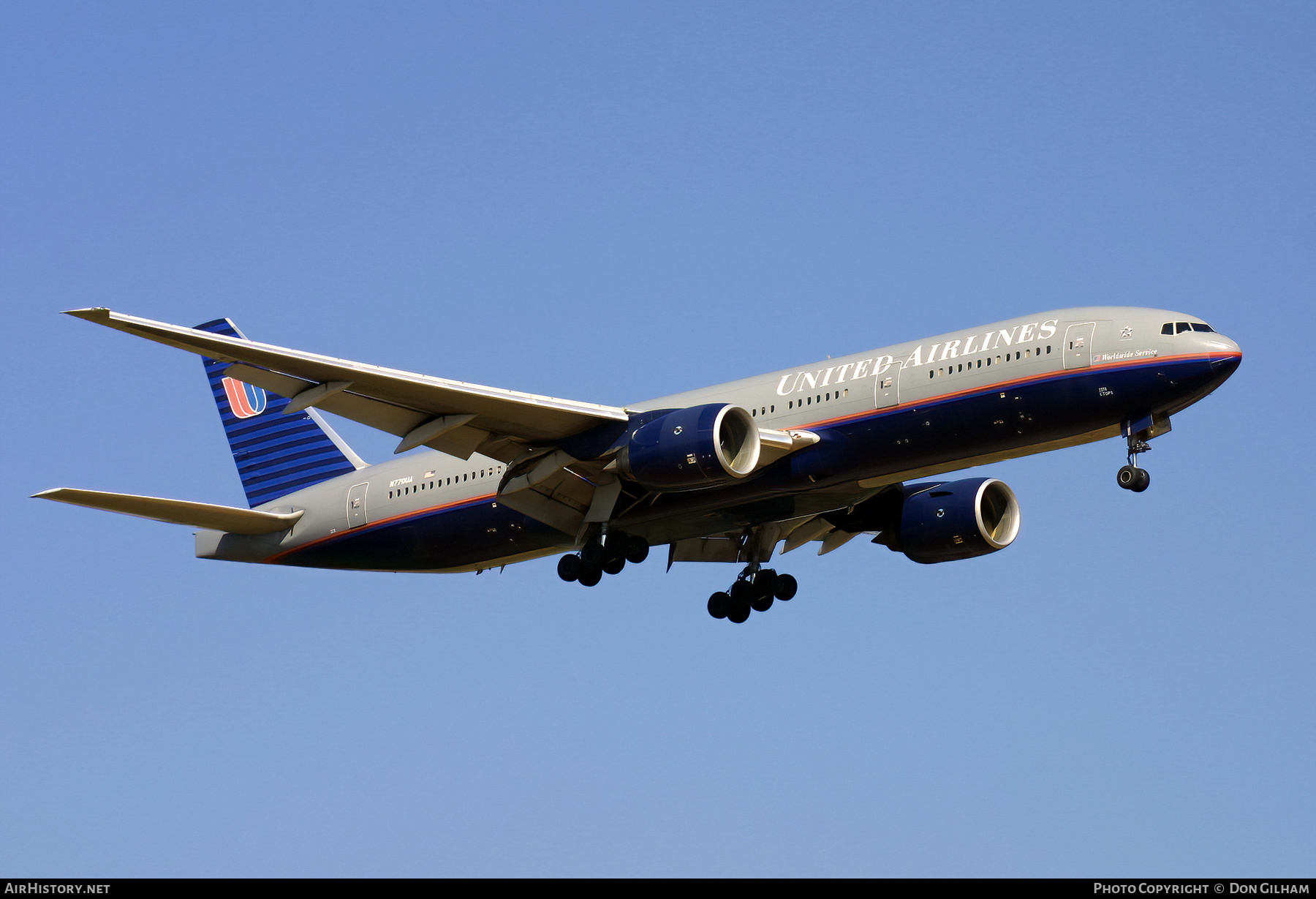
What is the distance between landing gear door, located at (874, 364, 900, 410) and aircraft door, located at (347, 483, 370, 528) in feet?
42.9

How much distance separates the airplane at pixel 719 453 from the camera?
102 ft

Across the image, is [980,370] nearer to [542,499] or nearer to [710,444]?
[710,444]

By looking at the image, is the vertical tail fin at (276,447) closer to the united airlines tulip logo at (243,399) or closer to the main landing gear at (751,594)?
the united airlines tulip logo at (243,399)

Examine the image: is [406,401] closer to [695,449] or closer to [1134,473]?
[695,449]

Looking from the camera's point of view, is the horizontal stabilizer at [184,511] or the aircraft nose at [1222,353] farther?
the horizontal stabilizer at [184,511]

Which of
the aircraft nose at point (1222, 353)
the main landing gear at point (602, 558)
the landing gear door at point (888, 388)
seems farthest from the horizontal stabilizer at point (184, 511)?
the aircraft nose at point (1222, 353)

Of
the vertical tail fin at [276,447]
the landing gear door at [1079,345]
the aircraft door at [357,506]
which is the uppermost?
the vertical tail fin at [276,447]

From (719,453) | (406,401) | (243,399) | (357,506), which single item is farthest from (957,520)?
(243,399)

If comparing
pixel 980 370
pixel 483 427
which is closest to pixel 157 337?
pixel 483 427

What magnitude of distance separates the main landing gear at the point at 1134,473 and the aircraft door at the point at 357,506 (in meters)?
17.3

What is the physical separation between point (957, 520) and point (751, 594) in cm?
505

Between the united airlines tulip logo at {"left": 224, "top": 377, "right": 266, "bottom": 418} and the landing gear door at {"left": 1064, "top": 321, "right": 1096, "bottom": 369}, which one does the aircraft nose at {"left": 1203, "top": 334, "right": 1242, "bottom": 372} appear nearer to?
the landing gear door at {"left": 1064, "top": 321, "right": 1096, "bottom": 369}

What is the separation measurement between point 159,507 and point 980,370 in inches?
691

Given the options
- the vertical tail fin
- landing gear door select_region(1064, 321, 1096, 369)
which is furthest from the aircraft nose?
the vertical tail fin
